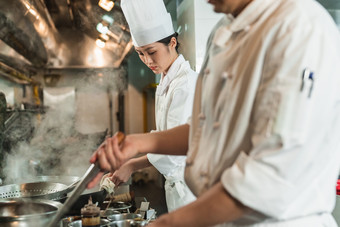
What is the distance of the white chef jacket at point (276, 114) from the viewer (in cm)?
74

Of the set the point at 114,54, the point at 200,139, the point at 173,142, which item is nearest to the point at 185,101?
the point at 173,142

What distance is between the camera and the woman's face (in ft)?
7.83

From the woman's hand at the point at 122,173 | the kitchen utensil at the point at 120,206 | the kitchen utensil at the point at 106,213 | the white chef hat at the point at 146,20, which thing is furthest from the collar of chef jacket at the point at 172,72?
the kitchen utensil at the point at 106,213

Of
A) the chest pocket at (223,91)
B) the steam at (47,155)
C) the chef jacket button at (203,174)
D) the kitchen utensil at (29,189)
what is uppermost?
the chest pocket at (223,91)

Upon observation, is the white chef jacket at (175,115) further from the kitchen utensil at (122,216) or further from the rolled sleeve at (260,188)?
the rolled sleeve at (260,188)

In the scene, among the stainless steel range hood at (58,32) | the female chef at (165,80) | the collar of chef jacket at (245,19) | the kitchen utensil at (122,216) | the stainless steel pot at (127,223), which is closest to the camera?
the collar of chef jacket at (245,19)

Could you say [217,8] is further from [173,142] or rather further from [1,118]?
[1,118]

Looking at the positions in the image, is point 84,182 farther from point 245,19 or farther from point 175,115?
point 175,115

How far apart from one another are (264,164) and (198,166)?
0.26 metres

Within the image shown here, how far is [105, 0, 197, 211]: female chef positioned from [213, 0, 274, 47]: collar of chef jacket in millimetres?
1131

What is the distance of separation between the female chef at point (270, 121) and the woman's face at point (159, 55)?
4.67 ft

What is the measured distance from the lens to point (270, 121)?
75 cm

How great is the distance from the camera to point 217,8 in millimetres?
946

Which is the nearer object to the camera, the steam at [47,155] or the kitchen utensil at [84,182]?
the kitchen utensil at [84,182]
